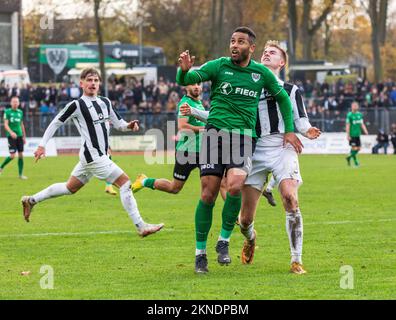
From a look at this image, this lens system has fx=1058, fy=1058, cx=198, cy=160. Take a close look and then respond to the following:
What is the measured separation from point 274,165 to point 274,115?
1.71 ft

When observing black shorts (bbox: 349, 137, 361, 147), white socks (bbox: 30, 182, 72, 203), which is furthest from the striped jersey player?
black shorts (bbox: 349, 137, 361, 147)

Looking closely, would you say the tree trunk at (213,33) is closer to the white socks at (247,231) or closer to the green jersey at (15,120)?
the green jersey at (15,120)

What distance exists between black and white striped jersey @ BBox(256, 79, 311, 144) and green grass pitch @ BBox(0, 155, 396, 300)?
1.38m

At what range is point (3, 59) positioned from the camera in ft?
209

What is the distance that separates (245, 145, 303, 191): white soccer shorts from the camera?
34.2 feet

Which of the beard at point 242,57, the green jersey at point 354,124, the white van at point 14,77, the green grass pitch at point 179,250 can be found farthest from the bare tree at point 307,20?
the beard at point 242,57

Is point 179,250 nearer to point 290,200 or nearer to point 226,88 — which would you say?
point 290,200

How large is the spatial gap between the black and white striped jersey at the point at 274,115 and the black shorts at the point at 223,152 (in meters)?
0.39

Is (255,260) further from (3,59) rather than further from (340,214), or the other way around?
(3,59)

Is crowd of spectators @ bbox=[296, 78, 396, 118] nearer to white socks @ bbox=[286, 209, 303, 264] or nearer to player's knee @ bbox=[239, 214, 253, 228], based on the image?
player's knee @ bbox=[239, 214, 253, 228]

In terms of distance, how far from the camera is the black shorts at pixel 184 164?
14.7 metres

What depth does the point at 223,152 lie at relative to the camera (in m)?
10.2

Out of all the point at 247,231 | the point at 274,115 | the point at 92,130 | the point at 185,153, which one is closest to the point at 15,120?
the point at 185,153
